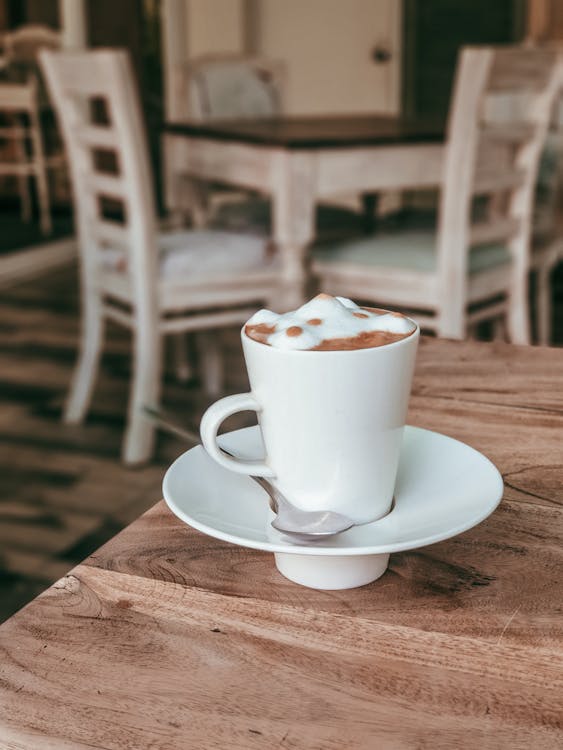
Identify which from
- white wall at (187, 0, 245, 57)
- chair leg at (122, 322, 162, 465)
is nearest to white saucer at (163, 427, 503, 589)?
chair leg at (122, 322, 162, 465)

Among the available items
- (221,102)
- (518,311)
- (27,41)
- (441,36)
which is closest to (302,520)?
(518,311)

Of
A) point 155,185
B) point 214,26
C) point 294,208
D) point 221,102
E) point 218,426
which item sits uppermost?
point 214,26

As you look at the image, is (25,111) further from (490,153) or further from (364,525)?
(364,525)

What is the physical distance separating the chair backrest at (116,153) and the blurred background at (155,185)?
1.43 ft

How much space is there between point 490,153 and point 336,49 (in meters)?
3.29

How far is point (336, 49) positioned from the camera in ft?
17.2

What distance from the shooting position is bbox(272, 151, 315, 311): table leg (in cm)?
218

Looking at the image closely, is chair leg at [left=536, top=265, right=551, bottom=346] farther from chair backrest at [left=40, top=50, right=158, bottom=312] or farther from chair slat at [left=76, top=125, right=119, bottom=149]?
chair slat at [left=76, top=125, right=119, bottom=149]

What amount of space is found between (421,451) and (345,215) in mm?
2525

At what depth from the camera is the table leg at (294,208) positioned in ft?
7.16

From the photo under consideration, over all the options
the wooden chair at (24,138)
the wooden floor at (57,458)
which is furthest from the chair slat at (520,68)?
the wooden chair at (24,138)

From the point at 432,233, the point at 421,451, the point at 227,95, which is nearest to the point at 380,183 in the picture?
the point at 432,233

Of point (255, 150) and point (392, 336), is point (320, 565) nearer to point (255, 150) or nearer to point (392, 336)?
point (392, 336)

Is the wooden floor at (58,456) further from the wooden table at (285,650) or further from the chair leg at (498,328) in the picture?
the wooden table at (285,650)
